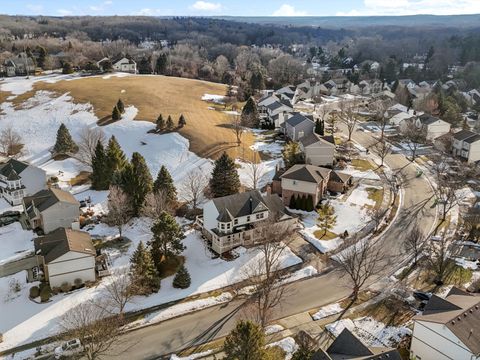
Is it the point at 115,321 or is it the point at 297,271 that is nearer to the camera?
the point at 115,321

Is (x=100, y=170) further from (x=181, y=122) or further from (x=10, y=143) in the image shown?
(x=10, y=143)

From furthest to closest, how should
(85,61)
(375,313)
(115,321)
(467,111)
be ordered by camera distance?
1. (85,61)
2. (467,111)
3. (375,313)
4. (115,321)

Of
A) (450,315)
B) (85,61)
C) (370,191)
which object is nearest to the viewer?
(450,315)

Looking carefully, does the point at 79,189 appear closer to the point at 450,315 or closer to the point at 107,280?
the point at 107,280

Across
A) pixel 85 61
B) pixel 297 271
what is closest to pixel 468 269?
pixel 297 271

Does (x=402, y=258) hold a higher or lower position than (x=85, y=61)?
lower

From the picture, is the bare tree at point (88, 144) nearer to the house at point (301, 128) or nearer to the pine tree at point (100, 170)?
the pine tree at point (100, 170)
